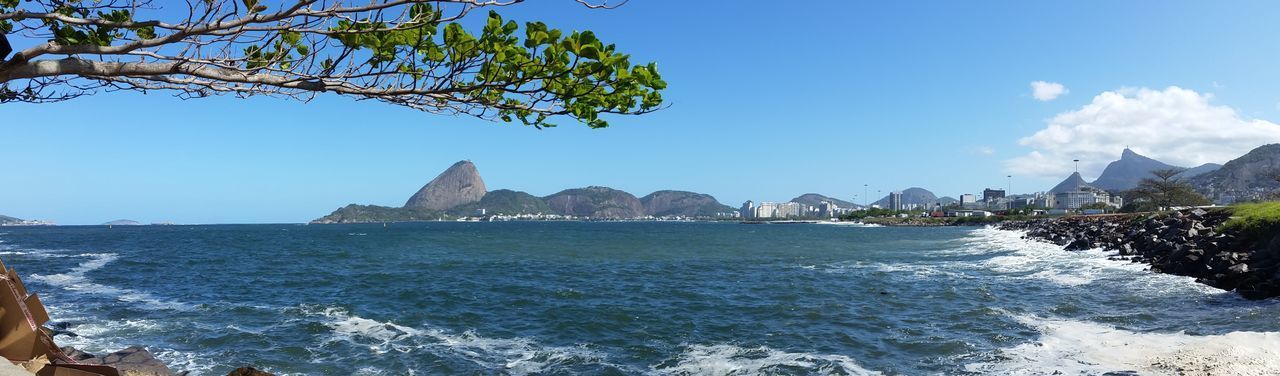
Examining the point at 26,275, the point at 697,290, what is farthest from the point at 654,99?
the point at 26,275

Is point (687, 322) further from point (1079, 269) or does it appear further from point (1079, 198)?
point (1079, 198)

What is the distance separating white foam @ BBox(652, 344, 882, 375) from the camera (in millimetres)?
10555

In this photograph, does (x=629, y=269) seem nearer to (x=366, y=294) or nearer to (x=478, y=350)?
(x=366, y=294)

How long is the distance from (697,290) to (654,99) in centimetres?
1657

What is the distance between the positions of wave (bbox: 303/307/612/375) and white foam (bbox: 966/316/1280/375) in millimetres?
7102

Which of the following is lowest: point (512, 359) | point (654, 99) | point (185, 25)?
point (512, 359)

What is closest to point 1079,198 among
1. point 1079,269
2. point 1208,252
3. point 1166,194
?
point 1166,194

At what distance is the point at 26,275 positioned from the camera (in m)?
26.9

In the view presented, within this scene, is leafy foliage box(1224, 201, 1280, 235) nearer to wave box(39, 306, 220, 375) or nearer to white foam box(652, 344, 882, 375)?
white foam box(652, 344, 882, 375)

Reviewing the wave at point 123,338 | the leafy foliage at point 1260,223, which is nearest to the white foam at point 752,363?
the wave at point 123,338

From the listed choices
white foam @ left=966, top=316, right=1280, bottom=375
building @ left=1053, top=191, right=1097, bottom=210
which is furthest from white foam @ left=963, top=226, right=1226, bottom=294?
building @ left=1053, top=191, right=1097, bottom=210

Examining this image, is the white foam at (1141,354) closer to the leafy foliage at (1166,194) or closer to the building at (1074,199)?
the leafy foliage at (1166,194)

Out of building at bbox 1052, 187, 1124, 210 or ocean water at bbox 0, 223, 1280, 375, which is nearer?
ocean water at bbox 0, 223, 1280, 375

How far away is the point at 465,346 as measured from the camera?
12812 millimetres
